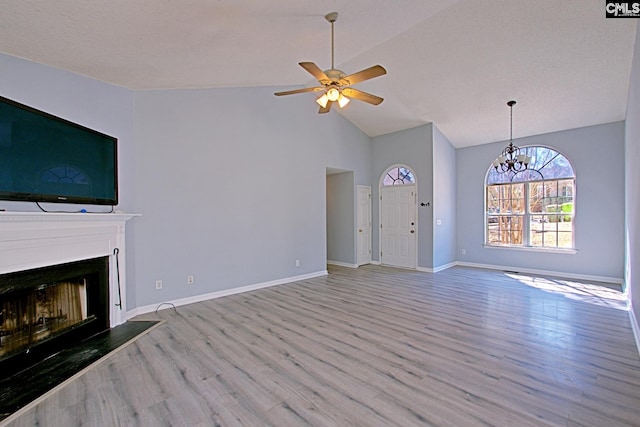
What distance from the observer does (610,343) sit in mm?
2973

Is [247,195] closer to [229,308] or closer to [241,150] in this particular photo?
[241,150]

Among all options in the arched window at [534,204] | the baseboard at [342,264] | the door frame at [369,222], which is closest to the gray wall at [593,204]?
the arched window at [534,204]

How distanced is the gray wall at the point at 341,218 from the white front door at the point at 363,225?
0.51 ft

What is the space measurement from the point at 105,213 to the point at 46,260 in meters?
0.77

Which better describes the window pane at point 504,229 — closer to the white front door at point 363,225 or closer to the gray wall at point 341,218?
the white front door at point 363,225

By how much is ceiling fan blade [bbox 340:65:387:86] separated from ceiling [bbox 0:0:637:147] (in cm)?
65

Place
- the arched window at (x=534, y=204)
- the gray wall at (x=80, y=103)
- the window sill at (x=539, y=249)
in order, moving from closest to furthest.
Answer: the gray wall at (x=80, y=103), the window sill at (x=539, y=249), the arched window at (x=534, y=204)

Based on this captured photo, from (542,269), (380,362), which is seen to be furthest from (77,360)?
(542,269)

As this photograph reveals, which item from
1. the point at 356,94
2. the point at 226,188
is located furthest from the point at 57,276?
the point at 356,94

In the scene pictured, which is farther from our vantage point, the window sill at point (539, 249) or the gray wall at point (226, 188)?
the window sill at point (539, 249)

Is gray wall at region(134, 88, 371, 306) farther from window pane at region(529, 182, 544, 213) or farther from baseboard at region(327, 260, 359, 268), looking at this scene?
window pane at region(529, 182, 544, 213)

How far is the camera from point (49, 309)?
2828 millimetres

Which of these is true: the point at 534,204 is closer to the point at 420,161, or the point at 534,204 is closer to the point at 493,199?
the point at 493,199

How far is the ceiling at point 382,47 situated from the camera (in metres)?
2.44
